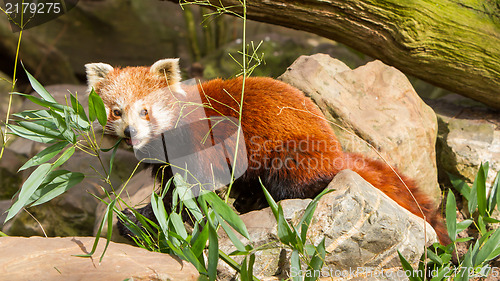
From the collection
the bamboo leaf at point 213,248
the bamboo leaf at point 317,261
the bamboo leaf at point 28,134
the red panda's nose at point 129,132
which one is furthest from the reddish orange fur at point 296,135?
the bamboo leaf at point 28,134

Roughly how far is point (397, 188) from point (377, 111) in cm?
74

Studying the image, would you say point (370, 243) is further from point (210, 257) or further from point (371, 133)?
point (371, 133)

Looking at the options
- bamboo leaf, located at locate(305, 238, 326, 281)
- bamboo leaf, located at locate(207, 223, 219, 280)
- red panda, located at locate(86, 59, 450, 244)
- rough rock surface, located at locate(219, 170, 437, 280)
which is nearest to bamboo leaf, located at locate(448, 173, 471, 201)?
red panda, located at locate(86, 59, 450, 244)

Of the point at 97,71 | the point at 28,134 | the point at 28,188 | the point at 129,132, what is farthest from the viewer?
the point at 97,71

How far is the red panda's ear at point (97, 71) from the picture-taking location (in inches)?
89.8

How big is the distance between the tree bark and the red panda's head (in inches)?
30.9

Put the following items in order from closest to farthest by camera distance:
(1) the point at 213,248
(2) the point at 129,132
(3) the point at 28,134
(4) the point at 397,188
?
(1) the point at 213,248, (3) the point at 28,134, (2) the point at 129,132, (4) the point at 397,188

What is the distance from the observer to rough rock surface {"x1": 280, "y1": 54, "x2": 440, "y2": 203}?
2885 millimetres

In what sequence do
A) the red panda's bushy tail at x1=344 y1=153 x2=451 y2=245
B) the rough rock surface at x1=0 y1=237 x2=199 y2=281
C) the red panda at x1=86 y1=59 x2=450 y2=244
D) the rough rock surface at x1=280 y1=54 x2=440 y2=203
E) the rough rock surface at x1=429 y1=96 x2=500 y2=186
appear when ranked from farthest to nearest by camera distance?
1. the rough rock surface at x1=429 y1=96 x2=500 y2=186
2. the rough rock surface at x1=280 y1=54 x2=440 y2=203
3. the red panda's bushy tail at x1=344 y1=153 x2=451 y2=245
4. the red panda at x1=86 y1=59 x2=450 y2=244
5. the rough rock surface at x1=0 y1=237 x2=199 y2=281

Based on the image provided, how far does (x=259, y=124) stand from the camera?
2.35m

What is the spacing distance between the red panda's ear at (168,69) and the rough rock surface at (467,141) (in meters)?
2.06

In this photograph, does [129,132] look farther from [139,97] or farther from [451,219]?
[451,219]

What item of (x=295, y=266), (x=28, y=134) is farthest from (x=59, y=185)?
(x=295, y=266)

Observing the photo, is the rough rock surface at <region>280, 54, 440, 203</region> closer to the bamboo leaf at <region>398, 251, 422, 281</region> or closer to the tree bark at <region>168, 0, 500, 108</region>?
the tree bark at <region>168, 0, 500, 108</region>
